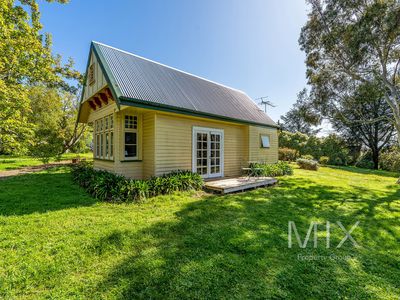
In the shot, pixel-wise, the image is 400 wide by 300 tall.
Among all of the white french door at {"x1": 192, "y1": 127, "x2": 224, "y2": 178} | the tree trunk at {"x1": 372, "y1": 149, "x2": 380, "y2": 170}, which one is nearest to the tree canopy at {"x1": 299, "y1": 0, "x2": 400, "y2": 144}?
the white french door at {"x1": 192, "y1": 127, "x2": 224, "y2": 178}

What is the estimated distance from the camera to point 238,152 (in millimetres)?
10695

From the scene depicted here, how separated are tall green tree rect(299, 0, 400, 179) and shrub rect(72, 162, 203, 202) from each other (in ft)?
37.8

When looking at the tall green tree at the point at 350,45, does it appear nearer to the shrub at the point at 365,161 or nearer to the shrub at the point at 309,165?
the shrub at the point at 309,165

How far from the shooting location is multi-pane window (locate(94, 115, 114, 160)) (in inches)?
319

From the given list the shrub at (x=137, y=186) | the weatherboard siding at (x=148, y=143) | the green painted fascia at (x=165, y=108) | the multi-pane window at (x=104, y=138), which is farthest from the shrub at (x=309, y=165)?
the multi-pane window at (x=104, y=138)

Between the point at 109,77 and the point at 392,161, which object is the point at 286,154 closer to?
the point at 392,161

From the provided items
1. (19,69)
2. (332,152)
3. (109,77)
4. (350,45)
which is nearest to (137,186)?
(109,77)

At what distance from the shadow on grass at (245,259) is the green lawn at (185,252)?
1 cm

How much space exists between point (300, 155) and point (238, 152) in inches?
647

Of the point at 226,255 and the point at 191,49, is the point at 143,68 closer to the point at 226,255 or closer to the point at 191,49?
the point at 191,49

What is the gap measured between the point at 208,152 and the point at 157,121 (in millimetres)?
2974

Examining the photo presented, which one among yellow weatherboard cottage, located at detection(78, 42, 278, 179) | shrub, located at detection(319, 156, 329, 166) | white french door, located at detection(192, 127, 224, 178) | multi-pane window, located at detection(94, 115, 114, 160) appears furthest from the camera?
shrub, located at detection(319, 156, 329, 166)

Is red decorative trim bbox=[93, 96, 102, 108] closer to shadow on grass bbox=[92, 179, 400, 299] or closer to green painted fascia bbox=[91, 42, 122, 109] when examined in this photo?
green painted fascia bbox=[91, 42, 122, 109]

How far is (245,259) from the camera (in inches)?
116
